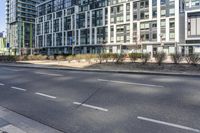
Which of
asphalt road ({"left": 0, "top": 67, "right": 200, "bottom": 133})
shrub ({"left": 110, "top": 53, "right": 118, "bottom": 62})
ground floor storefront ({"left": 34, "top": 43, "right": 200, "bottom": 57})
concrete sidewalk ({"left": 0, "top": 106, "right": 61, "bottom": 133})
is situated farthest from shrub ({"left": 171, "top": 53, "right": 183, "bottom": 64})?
ground floor storefront ({"left": 34, "top": 43, "right": 200, "bottom": 57})

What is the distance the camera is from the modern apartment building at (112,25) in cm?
5875

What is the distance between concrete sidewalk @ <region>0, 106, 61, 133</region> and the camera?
5498mm

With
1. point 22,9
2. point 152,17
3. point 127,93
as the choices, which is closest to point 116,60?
point 127,93

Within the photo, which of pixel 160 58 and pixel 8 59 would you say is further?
pixel 8 59

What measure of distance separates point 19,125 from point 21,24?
13399 centimetres

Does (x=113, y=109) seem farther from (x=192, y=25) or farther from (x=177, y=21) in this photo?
(x=177, y=21)

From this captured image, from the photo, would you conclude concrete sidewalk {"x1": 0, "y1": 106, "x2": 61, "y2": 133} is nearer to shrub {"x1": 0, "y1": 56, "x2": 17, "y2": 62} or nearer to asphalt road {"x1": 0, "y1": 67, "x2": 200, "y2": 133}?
asphalt road {"x1": 0, "y1": 67, "x2": 200, "y2": 133}

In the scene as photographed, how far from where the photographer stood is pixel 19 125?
592 centimetres

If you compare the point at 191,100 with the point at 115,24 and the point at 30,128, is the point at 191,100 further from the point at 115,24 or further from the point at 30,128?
the point at 115,24

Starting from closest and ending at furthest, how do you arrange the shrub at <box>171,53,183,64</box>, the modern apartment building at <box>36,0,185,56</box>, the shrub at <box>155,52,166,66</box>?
the shrub at <box>171,53,183,64</box> → the shrub at <box>155,52,166,66</box> → the modern apartment building at <box>36,0,185,56</box>

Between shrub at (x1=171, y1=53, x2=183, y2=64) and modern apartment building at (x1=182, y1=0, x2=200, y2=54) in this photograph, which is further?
modern apartment building at (x1=182, y1=0, x2=200, y2=54)

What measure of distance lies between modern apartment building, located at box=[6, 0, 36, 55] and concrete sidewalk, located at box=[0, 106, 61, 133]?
126m

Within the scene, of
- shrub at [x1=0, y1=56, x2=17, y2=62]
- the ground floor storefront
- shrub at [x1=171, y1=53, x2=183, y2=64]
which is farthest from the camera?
the ground floor storefront

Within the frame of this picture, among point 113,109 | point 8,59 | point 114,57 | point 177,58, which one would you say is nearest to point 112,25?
point 8,59
